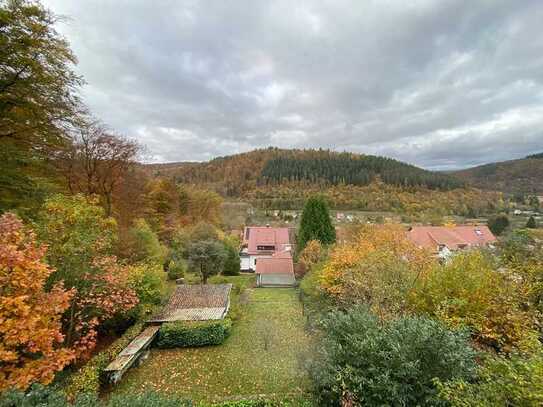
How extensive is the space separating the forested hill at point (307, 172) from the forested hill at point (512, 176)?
21.0 metres

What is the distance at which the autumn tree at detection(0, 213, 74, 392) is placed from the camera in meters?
4.86

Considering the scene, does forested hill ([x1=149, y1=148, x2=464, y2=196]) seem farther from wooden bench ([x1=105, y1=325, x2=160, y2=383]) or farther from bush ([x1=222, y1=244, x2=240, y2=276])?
wooden bench ([x1=105, y1=325, x2=160, y2=383])

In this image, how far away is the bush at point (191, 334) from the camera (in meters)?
12.7

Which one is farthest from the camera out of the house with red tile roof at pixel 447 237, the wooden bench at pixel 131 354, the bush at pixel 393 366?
the house with red tile roof at pixel 447 237

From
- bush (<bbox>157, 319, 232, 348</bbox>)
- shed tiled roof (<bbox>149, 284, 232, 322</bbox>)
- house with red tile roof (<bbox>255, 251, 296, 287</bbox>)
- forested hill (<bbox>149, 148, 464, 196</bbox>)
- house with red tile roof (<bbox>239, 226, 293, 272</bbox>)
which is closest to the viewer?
bush (<bbox>157, 319, 232, 348</bbox>)

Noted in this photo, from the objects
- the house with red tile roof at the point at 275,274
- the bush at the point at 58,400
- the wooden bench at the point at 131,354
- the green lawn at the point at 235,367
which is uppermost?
the bush at the point at 58,400

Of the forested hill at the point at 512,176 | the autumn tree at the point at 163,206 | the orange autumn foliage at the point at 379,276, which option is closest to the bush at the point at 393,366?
the orange autumn foliage at the point at 379,276

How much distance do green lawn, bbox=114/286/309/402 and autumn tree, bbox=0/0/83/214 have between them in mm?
8823

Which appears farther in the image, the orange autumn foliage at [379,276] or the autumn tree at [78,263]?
the orange autumn foliage at [379,276]

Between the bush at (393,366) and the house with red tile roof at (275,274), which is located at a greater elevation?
the bush at (393,366)

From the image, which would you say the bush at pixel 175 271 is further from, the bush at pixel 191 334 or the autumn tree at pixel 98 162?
the bush at pixel 191 334

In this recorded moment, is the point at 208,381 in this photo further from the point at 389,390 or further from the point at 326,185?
the point at 326,185

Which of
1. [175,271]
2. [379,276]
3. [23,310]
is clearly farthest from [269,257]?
[23,310]

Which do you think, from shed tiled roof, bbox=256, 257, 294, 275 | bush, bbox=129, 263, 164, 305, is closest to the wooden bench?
bush, bbox=129, 263, 164, 305
